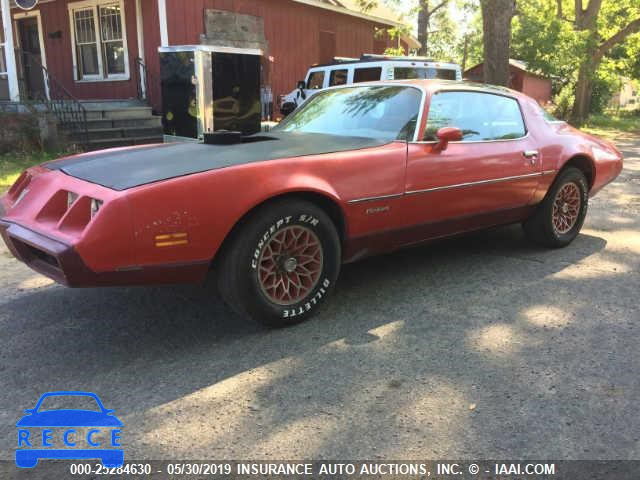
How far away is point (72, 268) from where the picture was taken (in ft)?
8.89

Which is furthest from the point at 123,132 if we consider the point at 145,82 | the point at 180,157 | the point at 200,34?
the point at 180,157

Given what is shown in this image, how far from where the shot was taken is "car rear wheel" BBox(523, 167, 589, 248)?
193 inches

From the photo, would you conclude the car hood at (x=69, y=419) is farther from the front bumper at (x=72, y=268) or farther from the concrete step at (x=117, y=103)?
the concrete step at (x=117, y=103)

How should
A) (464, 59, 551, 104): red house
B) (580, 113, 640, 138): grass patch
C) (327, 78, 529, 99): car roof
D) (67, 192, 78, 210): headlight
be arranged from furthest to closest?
(464, 59, 551, 104): red house
(580, 113, 640, 138): grass patch
(327, 78, 529, 99): car roof
(67, 192, 78, 210): headlight

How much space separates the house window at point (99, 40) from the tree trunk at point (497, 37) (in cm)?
826

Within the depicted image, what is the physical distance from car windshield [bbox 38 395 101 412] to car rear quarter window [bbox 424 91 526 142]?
265 cm

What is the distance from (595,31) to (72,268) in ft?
76.8

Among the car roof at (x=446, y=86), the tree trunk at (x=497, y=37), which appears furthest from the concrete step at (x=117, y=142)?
the car roof at (x=446, y=86)

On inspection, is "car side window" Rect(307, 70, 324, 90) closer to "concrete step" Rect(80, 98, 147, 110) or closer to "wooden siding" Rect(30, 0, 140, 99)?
"concrete step" Rect(80, 98, 147, 110)

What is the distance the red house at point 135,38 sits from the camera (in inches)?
508

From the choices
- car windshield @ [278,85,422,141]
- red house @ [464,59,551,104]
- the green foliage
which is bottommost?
car windshield @ [278,85,422,141]

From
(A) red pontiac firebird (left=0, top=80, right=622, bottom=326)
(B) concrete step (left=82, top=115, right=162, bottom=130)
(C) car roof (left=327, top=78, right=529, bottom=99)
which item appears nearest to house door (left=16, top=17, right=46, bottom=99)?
(B) concrete step (left=82, top=115, right=162, bottom=130)

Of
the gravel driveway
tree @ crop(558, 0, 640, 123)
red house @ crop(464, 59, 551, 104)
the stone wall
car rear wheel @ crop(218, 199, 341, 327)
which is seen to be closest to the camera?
the gravel driveway

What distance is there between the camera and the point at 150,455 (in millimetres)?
2229
